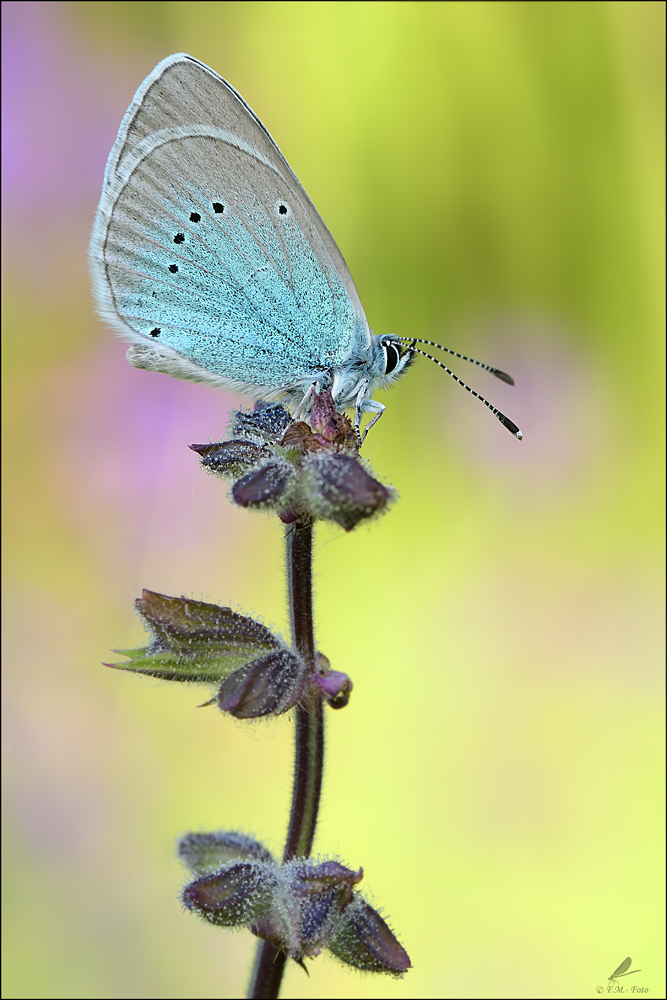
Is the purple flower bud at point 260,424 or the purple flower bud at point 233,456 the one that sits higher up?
the purple flower bud at point 260,424

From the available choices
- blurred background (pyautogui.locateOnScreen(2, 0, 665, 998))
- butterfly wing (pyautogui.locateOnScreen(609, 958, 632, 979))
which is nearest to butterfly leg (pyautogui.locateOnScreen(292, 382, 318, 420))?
blurred background (pyautogui.locateOnScreen(2, 0, 665, 998))

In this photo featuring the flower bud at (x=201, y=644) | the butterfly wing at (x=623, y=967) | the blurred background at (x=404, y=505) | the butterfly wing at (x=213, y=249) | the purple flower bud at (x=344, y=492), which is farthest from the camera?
the blurred background at (x=404, y=505)

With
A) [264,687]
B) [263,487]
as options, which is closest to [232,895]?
[264,687]

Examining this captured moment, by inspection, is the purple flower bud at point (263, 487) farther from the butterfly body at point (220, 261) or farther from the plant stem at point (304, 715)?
the butterfly body at point (220, 261)

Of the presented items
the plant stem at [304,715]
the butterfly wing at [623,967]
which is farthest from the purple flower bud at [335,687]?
the butterfly wing at [623,967]

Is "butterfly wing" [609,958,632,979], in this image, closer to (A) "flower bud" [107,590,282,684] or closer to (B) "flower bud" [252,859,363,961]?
(B) "flower bud" [252,859,363,961]

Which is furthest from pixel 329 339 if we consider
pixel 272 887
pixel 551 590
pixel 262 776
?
pixel 551 590

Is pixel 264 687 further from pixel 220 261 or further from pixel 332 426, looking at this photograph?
Result: pixel 220 261
